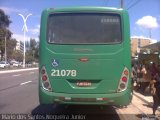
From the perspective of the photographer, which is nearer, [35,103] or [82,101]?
[82,101]

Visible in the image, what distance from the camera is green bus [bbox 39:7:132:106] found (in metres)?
8.97

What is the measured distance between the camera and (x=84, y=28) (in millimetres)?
9305

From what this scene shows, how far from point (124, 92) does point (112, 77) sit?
1.59 ft

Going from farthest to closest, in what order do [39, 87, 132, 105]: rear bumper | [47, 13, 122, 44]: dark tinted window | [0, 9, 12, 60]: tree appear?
1. [0, 9, 12, 60]: tree
2. [47, 13, 122, 44]: dark tinted window
3. [39, 87, 132, 105]: rear bumper

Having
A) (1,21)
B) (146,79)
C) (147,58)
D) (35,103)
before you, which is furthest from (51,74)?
(1,21)

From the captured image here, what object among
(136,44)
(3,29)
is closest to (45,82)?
(136,44)

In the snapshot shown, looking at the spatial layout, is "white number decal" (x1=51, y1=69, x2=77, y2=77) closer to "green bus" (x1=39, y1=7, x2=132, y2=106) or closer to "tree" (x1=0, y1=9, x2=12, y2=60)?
"green bus" (x1=39, y1=7, x2=132, y2=106)

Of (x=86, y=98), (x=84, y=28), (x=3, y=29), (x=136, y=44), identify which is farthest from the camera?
(x=3, y=29)

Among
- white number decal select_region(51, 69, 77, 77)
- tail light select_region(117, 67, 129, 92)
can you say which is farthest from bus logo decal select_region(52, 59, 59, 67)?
tail light select_region(117, 67, 129, 92)

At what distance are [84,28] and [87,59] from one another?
87 cm

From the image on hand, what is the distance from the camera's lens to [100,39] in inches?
362

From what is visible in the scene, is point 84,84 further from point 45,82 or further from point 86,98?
point 45,82

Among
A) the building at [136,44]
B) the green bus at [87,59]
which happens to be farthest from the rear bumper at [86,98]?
the building at [136,44]

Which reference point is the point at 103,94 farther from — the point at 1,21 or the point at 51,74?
the point at 1,21
